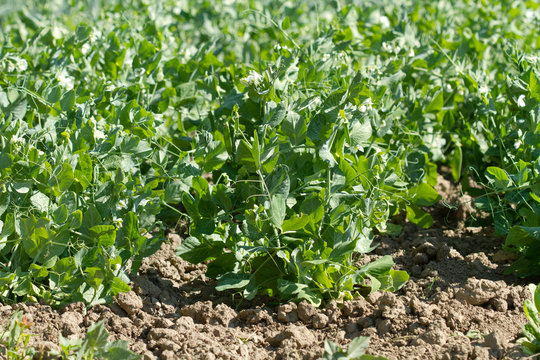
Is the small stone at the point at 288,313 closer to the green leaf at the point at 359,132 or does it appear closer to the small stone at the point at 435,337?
the small stone at the point at 435,337

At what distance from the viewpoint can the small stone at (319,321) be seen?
2.54 metres

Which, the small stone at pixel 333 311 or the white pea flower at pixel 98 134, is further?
the white pea flower at pixel 98 134

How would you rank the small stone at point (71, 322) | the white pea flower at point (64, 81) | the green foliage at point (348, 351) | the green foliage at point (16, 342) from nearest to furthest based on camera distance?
1. the green foliage at point (348, 351)
2. the green foliage at point (16, 342)
3. the small stone at point (71, 322)
4. the white pea flower at point (64, 81)

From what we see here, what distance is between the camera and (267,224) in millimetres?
2596

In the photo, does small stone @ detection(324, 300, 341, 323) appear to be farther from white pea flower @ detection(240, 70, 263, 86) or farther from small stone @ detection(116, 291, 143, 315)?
white pea flower @ detection(240, 70, 263, 86)

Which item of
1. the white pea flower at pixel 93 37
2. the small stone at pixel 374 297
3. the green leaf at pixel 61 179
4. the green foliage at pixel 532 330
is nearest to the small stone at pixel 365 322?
the small stone at pixel 374 297

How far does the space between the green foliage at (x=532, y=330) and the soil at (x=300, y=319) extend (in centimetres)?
4

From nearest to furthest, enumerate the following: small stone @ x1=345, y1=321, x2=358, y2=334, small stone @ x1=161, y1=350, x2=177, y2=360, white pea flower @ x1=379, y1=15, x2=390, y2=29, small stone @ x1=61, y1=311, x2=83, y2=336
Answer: small stone @ x1=161, y1=350, x2=177, y2=360 < small stone @ x1=61, y1=311, x2=83, y2=336 < small stone @ x1=345, y1=321, x2=358, y2=334 < white pea flower @ x1=379, y1=15, x2=390, y2=29

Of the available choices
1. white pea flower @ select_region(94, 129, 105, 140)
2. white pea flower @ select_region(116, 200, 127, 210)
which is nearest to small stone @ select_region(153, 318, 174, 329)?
white pea flower @ select_region(116, 200, 127, 210)

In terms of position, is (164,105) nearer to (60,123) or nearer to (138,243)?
(60,123)

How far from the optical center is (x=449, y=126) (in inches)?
147

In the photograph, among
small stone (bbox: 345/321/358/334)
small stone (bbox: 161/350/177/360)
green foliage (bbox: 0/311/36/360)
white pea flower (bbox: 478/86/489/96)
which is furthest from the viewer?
white pea flower (bbox: 478/86/489/96)

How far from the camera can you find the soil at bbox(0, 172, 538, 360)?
2.35 metres

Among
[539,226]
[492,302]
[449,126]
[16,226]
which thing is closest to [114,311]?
[16,226]
